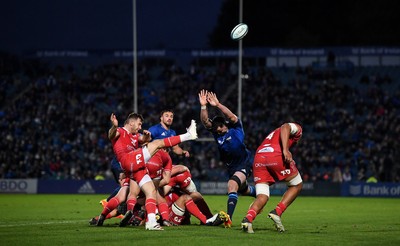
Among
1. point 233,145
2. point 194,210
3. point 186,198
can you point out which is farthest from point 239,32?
point 194,210

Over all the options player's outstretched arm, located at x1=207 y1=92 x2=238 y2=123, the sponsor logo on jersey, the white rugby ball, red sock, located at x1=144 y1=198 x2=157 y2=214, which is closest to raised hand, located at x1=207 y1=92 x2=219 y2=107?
player's outstretched arm, located at x1=207 y1=92 x2=238 y2=123

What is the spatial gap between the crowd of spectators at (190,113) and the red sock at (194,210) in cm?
2389

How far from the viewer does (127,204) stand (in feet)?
50.2

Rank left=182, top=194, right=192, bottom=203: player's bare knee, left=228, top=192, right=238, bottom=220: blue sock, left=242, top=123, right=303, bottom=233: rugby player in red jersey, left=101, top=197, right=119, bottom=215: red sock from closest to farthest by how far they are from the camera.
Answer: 1. left=242, top=123, right=303, bottom=233: rugby player in red jersey
2. left=101, top=197, right=119, bottom=215: red sock
3. left=228, top=192, right=238, bottom=220: blue sock
4. left=182, top=194, right=192, bottom=203: player's bare knee

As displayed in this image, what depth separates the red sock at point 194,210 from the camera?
16.0 metres

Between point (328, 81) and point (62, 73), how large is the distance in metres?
19.5

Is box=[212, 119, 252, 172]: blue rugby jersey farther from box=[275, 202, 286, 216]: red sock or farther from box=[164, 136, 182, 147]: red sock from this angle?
box=[275, 202, 286, 216]: red sock

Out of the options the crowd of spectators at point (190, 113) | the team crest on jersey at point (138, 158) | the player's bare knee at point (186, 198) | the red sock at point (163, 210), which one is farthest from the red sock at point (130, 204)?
the crowd of spectators at point (190, 113)

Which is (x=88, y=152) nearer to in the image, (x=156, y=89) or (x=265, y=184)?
(x=156, y=89)

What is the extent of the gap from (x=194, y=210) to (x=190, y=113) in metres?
31.7

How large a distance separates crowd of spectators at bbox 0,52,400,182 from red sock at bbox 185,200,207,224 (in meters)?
23.9

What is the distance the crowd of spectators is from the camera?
1674 inches

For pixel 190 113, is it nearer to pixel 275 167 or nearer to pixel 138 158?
pixel 138 158

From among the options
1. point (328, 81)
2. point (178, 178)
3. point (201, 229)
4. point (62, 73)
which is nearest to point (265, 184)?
point (201, 229)
